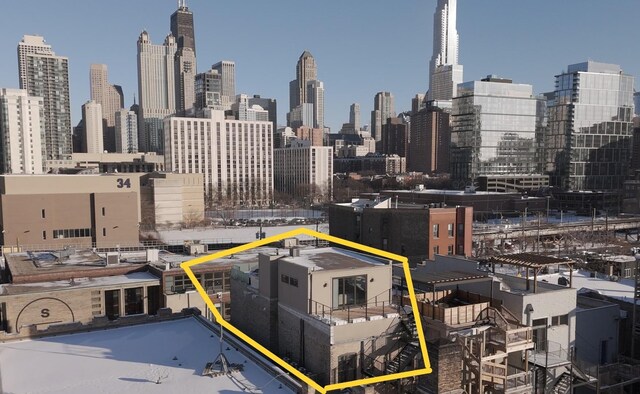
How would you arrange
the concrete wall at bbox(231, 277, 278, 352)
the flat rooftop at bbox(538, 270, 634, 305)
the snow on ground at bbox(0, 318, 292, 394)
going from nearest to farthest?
the snow on ground at bbox(0, 318, 292, 394)
the concrete wall at bbox(231, 277, 278, 352)
the flat rooftop at bbox(538, 270, 634, 305)

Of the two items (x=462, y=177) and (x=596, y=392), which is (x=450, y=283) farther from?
(x=462, y=177)

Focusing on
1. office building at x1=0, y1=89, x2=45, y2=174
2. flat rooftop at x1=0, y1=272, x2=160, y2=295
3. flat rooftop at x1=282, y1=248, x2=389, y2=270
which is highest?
office building at x1=0, y1=89, x2=45, y2=174

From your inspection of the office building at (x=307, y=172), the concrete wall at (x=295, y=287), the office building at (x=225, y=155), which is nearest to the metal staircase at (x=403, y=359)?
the concrete wall at (x=295, y=287)

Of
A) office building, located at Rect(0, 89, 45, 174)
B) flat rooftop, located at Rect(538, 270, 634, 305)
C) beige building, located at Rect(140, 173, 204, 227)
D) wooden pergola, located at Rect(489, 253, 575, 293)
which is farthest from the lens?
office building, located at Rect(0, 89, 45, 174)

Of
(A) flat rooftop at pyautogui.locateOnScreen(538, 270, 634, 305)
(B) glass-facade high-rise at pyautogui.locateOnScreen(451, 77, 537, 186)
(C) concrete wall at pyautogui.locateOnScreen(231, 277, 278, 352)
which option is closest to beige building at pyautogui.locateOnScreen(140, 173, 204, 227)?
(C) concrete wall at pyautogui.locateOnScreen(231, 277, 278, 352)

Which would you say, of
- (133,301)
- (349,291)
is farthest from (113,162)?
(349,291)

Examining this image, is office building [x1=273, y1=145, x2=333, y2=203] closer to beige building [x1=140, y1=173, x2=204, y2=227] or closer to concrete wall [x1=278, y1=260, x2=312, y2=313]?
beige building [x1=140, y1=173, x2=204, y2=227]

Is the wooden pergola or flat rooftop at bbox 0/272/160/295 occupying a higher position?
the wooden pergola

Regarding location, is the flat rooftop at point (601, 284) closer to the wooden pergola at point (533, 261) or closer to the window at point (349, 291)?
the wooden pergola at point (533, 261)
